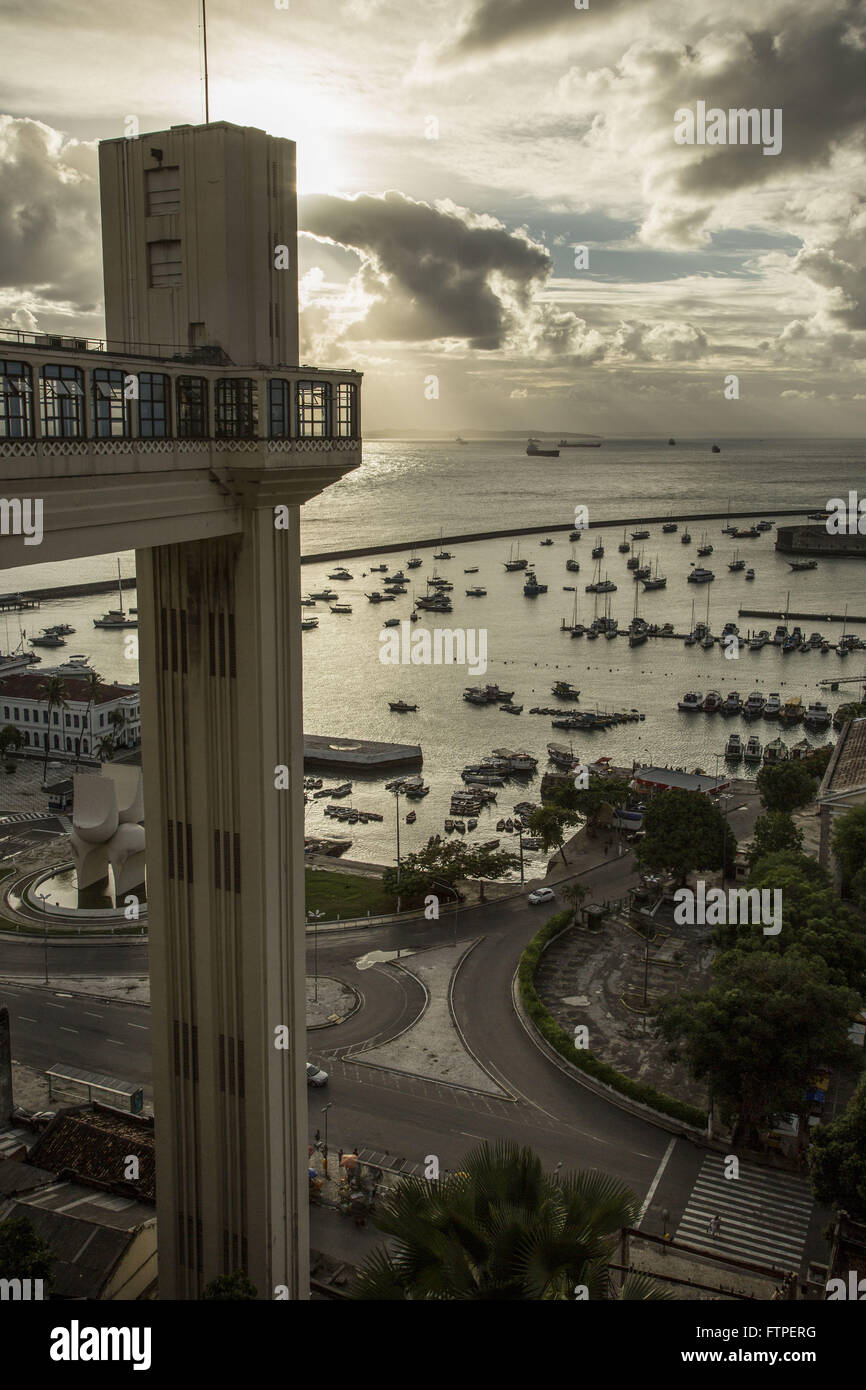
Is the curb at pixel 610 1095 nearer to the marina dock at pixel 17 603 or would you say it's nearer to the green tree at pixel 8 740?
the green tree at pixel 8 740

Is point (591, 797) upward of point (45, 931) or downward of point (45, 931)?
upward

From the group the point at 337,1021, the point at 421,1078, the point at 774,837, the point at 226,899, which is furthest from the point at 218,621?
the point at 774,837

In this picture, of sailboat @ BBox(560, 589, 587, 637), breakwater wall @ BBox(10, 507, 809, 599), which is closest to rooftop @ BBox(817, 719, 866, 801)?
sailboat @ BBox(560, 589, 587, 637)

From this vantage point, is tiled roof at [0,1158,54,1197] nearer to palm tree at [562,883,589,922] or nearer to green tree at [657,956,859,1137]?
green tree at [657,956,859,1137]

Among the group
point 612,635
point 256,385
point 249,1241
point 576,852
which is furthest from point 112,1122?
point 612,635

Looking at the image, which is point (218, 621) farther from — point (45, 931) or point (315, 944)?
point (45, 931)

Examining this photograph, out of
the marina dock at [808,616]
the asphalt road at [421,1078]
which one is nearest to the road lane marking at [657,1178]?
the asphalt road at [421,1078]
